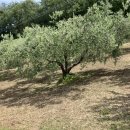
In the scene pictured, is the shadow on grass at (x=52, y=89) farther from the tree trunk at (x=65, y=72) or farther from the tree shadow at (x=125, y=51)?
the tree shadow at (x=125, y=51)

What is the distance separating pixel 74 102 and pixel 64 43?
3.97 m

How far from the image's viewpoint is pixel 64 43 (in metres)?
18.3

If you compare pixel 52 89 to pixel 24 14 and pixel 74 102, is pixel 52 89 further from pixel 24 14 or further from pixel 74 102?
pixel 24 14

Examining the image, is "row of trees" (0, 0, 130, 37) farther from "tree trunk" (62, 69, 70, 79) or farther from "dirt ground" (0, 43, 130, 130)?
"tree trunk" (62, 69, 70, 79)

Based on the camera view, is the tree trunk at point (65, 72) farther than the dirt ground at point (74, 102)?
Yes

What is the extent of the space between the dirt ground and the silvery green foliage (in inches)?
50.3

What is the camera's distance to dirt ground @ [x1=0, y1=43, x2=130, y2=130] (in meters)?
12.6

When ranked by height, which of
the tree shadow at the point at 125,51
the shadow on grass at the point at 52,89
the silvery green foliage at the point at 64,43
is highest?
the silvery green foliage at the point at 64,43

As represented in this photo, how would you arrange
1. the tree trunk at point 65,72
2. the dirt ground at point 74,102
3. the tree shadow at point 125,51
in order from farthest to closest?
the tree shadow at point 125,51, the tree trunk at point 65,72, the dirt ground at point 74,102

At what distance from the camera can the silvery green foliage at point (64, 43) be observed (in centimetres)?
1819

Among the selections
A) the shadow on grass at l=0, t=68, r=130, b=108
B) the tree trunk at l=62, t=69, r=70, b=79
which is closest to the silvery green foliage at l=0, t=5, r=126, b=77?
the tree trunk at l=62, t=69, r=70, b=79

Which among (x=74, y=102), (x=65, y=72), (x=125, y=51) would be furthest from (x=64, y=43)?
(x=125, y=51)

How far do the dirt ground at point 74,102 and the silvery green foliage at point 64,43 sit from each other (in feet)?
4.19

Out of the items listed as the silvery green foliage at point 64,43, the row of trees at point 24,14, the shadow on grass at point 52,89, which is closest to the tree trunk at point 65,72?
the silvery green foliage at point 64,43
